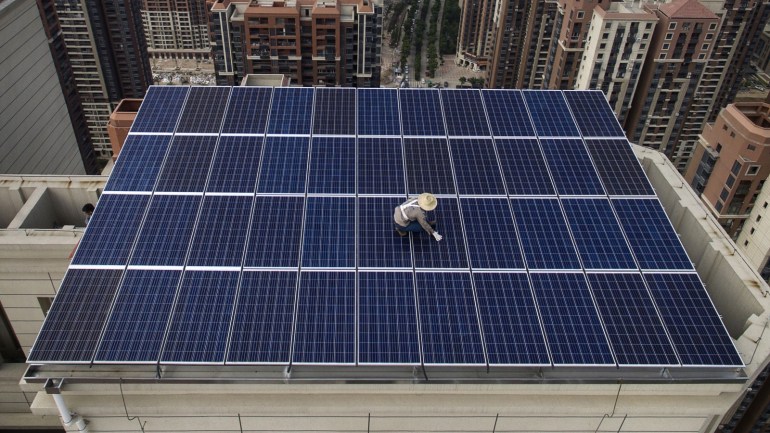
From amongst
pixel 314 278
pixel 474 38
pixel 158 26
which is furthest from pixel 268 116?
pixel 158 26

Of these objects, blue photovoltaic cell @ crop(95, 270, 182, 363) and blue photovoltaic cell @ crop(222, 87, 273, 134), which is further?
blue photovoltaic cell @ crop(222, 87, 273, 134)

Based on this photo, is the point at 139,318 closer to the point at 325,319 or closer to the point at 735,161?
the point at 325,319

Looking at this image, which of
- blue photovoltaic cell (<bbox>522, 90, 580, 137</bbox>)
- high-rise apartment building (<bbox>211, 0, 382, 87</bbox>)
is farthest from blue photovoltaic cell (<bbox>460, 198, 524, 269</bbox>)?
high-rise apartment building (<bbox>211, 0, 382, 87</bbox>)

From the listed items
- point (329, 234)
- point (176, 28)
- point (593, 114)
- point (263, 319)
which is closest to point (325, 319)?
point (263, 319)

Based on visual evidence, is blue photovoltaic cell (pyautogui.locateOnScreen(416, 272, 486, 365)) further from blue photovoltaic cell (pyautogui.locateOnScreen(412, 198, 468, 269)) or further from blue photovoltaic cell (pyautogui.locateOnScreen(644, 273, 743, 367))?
blue photovoltaic cell (pyautogui.locateOnScreen(644, 273, 743, 367))

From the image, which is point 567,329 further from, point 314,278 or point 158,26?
point 158,26

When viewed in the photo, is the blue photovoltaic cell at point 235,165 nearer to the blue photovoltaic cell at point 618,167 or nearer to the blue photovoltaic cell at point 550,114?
the blue photovoltaic cell at point 550,114
